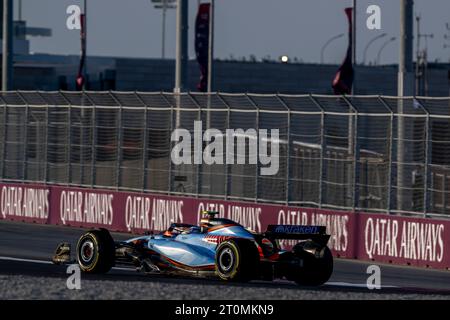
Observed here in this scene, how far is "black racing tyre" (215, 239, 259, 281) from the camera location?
59.0 feet

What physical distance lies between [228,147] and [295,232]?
456 inches

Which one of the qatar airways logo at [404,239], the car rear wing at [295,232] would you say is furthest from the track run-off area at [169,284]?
the car rear wing at [295,232]

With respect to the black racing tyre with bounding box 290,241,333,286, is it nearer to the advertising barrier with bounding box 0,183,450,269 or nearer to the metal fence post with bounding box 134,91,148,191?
the advertising barrier with bounding box 0,183,450,269

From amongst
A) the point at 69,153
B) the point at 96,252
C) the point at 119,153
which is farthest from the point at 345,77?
the point at 96,252

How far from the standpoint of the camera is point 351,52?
148 feet

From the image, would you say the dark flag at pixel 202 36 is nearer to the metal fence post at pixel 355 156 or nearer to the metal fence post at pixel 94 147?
the metal fence post at pixel 94 147

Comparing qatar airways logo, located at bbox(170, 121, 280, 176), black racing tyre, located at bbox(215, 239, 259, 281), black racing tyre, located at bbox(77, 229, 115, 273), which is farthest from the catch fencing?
black racing tyre, located at bbox(77, 229, 115, 273)

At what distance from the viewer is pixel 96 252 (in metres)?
19.3

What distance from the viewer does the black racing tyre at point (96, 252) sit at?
758 inches

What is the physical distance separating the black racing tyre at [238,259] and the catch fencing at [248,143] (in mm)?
7285

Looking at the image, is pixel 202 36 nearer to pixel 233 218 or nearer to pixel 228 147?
pixel 228 147

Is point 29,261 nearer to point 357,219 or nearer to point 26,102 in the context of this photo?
point 357,219

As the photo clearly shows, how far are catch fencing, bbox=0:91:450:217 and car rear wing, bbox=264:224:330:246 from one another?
6.64 m
